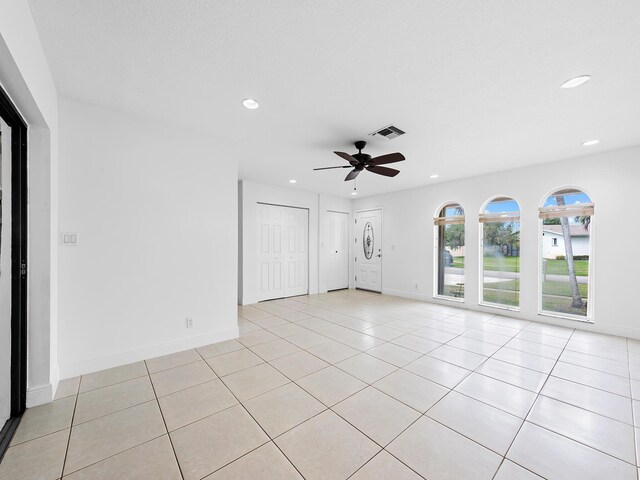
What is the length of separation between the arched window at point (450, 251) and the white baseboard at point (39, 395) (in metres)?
6.12

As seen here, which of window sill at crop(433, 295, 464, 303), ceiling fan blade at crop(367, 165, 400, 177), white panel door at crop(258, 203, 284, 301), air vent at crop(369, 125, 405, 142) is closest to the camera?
air vent at crop(369, 125, 405, 142)

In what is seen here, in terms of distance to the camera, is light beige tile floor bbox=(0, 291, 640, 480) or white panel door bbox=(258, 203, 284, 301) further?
white panel door bbox=(258, 203, 284, 301)

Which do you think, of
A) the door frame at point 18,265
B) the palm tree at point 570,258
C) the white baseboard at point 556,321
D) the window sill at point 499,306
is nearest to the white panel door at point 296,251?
the white baseboard at point 556,321

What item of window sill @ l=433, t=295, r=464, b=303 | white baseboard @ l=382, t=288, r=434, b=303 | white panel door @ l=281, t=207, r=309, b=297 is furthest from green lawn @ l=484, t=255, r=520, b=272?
white panel door @ l=281, t=207, r=309, b=297

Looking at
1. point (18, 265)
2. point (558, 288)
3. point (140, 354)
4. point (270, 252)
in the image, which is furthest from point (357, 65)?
point (558, 288)

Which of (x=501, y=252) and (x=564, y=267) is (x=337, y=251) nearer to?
(x=501, y=252)

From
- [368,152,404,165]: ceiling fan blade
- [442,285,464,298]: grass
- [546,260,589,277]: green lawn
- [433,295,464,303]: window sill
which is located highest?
[368,152,404,165]: ceiling fan blade

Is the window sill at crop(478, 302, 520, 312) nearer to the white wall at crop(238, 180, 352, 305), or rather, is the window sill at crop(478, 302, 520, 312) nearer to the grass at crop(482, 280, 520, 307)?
the grass at crop(482, 280, 520, 307)

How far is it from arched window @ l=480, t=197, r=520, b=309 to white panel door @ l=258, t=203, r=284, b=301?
4.27 metres

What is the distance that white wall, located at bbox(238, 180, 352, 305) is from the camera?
18.4 ft

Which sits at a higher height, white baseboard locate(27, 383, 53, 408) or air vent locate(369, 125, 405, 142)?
air vent locate(369, 125, 405, 142)

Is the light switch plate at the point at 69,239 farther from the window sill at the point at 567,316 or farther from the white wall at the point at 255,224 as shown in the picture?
the window sill at the point at 567,316

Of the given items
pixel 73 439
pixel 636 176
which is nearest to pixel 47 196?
pixel 73 439

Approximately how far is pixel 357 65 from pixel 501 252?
4.63 metres
